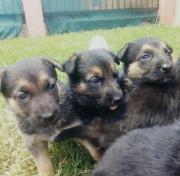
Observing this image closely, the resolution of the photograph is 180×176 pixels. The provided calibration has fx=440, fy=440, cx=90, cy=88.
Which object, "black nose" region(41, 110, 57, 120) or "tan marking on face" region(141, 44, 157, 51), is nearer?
"black nose" region(41, 110, 57, 120)

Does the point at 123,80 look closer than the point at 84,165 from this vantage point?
No

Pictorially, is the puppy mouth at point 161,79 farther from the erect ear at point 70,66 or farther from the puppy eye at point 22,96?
the puppy eye at point 22,96

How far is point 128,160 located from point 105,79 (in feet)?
3.30

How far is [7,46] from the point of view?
7.77m

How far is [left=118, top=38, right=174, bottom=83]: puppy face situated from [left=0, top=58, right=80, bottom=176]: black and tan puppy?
525 millimetres

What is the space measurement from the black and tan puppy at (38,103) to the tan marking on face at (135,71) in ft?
1.64

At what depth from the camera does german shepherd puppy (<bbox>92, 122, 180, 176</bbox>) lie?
6.28ft

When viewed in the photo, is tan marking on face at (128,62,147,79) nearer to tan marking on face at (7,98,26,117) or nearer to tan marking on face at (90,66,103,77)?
tan marking on face at (90,66,103,77)

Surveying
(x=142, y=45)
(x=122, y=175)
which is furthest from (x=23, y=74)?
(x=122, y=175)

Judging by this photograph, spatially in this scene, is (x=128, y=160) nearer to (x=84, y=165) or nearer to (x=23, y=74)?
(x=84, y=165)

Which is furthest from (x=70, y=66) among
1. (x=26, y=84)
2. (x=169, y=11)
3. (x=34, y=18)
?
(x=169, y=11)

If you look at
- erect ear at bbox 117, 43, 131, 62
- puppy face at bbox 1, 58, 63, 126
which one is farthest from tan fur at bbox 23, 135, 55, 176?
erect ear at bbox 117, 43, 131, 62

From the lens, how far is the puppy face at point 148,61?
9.96ft

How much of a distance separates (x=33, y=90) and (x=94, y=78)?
46cm
